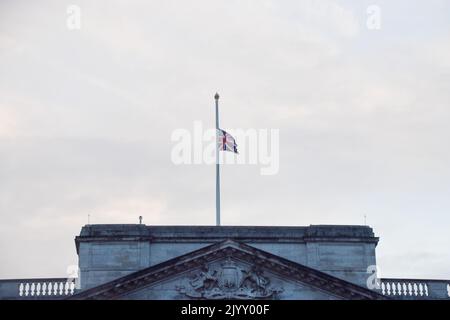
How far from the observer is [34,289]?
213 feet

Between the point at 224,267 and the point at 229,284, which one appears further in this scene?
the point at 224,267

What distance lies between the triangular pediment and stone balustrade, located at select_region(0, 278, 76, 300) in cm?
333

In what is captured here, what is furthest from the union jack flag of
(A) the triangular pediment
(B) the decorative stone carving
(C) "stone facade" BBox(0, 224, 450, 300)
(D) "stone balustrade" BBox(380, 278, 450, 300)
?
(D) "stone balustrade" BBox(380, 278, 450, 300)

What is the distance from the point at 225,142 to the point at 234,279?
368 inches

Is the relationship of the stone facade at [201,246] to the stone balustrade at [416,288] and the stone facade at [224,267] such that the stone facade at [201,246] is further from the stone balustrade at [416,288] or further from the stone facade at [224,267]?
the stone balustrade at [416,288]

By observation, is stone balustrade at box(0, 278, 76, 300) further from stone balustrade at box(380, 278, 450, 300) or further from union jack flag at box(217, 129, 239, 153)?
stone balustrade at box(380, 278, 450, 300)

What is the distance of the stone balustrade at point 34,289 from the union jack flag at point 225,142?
37.6ft

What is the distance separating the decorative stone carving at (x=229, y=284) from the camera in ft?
206

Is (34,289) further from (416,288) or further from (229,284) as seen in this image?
(416,288)

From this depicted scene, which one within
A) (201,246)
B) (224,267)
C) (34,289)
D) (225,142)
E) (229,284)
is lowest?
(229,284)

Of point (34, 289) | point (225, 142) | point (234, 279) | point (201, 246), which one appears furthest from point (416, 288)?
point (34, 289)

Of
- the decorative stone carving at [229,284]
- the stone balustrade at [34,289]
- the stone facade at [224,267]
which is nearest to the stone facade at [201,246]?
the stone facade at [224,267]
